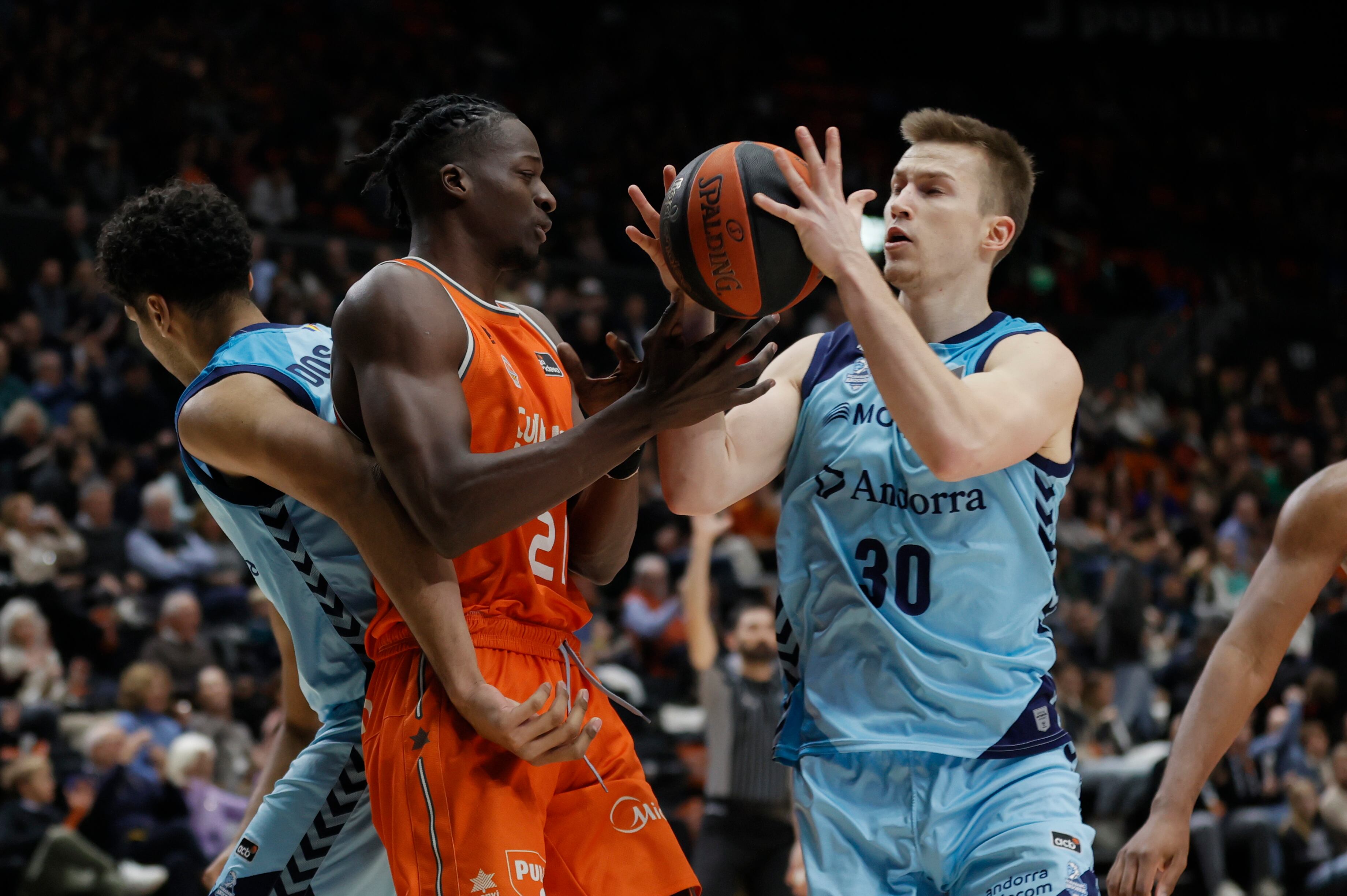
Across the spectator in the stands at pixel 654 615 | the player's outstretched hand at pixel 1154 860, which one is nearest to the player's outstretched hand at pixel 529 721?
the player's outstretched hand at pixel 1154 860

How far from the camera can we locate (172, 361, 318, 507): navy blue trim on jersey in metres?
2.90

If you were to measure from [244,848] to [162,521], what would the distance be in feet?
22.5

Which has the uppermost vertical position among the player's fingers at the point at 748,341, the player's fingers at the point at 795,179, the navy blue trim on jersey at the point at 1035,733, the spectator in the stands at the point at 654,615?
the player's fingers at the point at 795,179

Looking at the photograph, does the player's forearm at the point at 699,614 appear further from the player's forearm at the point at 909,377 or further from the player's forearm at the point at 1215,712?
the player's forearm at the point at 909,377

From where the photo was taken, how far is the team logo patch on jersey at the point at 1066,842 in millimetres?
2693

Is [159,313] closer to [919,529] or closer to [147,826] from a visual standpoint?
[919,529]

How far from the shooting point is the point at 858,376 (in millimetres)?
3096

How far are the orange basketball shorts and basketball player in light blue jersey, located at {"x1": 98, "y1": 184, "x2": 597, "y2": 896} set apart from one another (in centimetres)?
9

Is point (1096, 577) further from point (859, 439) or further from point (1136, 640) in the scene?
point (859, 439)

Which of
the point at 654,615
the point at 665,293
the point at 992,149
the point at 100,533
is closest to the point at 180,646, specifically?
the point at 100,533

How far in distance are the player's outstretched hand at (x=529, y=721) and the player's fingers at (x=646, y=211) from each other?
978mm

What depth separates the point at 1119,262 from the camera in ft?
64.3

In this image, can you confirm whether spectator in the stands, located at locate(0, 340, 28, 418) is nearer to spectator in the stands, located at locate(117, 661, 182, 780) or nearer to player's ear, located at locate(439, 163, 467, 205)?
spectator in the stands, located at locate(117, 661, 182, 780)

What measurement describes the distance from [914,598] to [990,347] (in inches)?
22.5
